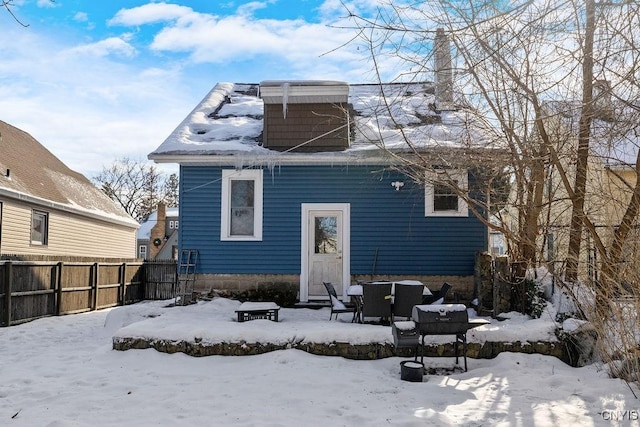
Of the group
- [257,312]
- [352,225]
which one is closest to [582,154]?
[352,225]

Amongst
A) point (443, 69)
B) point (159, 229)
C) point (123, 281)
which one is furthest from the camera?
point (159, 229)

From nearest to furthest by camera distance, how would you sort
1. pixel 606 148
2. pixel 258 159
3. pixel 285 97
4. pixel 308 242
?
pixel 606 148, pixel 258 159, pixel 308 242, pixel 285 97

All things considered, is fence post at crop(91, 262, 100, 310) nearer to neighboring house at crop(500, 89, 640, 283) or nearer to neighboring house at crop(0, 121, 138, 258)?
neighboring house at crop(0, 121, 138, 258)

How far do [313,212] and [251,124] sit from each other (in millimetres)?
2845

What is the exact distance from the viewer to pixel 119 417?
444 cm

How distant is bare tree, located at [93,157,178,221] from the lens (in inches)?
1441

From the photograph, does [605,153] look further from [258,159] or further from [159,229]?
[159,229]

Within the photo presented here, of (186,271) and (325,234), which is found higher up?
(325,234)

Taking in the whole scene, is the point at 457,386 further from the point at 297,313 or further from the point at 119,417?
the point at 297,313

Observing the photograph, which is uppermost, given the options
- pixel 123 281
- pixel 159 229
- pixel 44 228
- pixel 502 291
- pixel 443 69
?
pixel 443 69

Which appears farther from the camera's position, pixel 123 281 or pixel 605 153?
pixel 123 281

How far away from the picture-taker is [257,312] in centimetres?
852

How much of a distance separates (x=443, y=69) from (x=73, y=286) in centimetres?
1026

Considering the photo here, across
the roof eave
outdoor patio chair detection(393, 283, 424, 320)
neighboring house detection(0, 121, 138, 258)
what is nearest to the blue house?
outdoor patio chair detection(393, 283, 424, 320)
